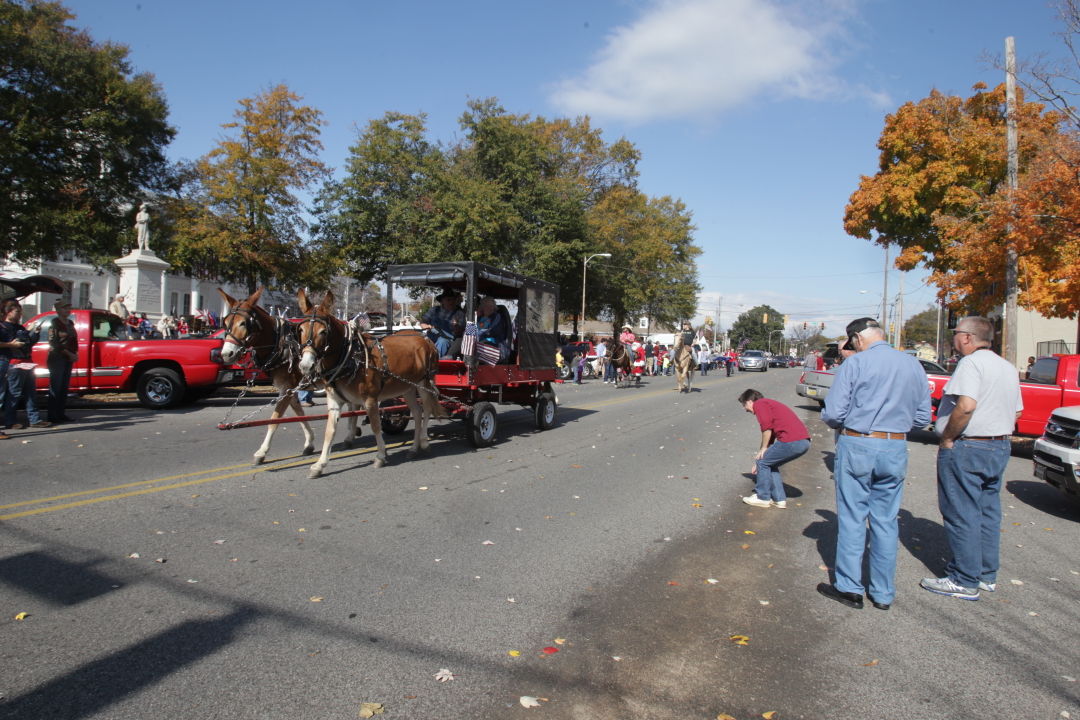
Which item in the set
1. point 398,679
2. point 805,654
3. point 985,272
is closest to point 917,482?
point 805,654

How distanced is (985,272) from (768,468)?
613 inches

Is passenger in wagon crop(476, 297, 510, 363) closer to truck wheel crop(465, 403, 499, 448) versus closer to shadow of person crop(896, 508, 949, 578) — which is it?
truck wheel crop(465, 403, 499, 448)

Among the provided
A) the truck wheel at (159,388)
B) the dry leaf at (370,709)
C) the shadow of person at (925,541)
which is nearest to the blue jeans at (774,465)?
the shadow of person at (925,541)

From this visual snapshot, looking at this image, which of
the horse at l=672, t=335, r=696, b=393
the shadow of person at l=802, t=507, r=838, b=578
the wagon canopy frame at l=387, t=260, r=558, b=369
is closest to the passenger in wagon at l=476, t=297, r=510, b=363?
the wagon canopy frame at l=387, t=260, r=558, b=369

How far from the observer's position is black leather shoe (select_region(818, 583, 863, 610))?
4621 millimetres

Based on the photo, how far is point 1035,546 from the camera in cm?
635

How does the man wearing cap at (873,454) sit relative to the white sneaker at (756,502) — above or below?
above

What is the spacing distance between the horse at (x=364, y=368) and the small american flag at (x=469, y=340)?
54cm

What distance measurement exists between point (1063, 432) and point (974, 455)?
409 cm

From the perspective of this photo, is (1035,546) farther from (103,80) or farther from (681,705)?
(103,80)

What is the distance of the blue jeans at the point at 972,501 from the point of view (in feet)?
15.8

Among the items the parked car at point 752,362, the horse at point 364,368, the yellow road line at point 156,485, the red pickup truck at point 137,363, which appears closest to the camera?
the yellow road line at point 156,485

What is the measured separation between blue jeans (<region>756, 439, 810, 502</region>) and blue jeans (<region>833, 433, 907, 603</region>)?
2.61 m

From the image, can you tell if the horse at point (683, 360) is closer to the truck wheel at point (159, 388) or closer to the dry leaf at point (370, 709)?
the truck wheel at point (159, 388)
